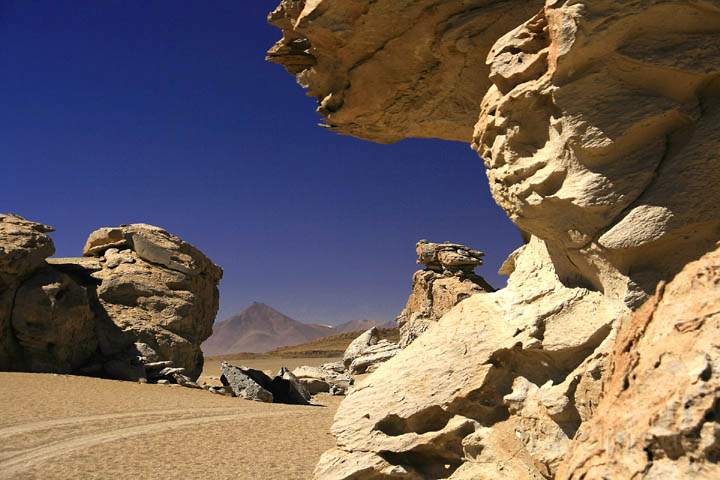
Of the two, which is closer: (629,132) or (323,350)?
(629,132)

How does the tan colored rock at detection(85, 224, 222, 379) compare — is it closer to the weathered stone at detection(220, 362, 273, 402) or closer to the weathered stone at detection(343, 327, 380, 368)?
the weathered stone at detection(220, 362, 273, 402)

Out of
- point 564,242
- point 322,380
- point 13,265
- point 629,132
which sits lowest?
point 564,242

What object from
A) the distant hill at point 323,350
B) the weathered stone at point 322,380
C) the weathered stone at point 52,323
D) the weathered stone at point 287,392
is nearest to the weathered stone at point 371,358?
the weathered stone at point 322,380

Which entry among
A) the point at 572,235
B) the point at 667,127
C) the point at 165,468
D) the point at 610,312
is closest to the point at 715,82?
the point at 667,127

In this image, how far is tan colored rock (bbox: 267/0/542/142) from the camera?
28.7 feet

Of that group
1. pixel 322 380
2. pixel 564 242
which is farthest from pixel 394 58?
pixel 322 380

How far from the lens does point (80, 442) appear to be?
12.3 meters

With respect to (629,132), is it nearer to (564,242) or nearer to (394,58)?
(564,242)

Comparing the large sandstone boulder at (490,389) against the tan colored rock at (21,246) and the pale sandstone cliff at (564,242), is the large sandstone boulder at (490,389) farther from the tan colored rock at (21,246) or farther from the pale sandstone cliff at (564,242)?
the tan colored rock at (21,246)

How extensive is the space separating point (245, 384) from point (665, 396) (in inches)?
773

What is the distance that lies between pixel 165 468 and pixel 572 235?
8808 millimetres

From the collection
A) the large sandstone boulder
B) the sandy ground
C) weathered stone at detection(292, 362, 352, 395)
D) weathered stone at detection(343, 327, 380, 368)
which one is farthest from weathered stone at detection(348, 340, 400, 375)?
the large sandstone boulder

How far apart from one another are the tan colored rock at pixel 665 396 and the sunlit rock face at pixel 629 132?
3.43ft

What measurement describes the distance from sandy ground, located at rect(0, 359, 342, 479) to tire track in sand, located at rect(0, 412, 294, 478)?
2 centimetres
